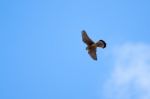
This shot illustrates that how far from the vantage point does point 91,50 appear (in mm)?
175625

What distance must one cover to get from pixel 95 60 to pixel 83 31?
11.3 feet

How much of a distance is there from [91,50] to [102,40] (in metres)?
1.49

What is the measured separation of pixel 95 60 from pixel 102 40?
2278mm

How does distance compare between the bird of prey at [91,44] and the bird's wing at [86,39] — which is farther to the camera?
the bird of prey at [91,44]

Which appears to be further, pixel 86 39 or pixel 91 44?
pixel 91 44

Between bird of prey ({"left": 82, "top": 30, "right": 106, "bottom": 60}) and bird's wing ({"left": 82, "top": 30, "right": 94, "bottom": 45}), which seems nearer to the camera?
bird's wing ({"left": 82, "top": 30, "right": 94, "bottom": 45})

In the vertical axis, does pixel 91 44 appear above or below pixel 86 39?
below

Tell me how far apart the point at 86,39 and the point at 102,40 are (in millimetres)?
1712

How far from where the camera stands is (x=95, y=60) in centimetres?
17625

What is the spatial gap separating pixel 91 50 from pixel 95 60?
1.24 m

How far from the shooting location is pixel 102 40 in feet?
575

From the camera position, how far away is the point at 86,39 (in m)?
175
